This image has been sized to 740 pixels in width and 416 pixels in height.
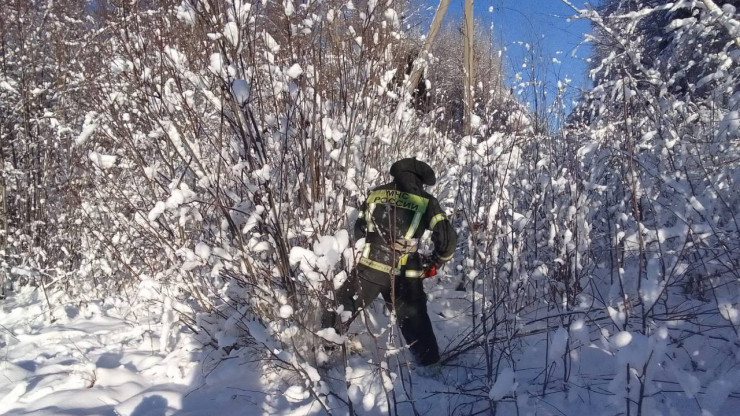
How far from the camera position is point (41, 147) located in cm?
531

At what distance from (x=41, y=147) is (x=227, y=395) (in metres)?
4.43

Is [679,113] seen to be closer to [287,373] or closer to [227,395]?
[287,373]

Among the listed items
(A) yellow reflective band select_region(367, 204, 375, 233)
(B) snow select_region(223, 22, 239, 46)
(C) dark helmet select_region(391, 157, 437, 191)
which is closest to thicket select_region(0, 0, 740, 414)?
(B) snow select_region(223, 22, 239, 46)

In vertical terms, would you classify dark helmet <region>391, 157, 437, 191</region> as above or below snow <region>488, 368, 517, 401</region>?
above

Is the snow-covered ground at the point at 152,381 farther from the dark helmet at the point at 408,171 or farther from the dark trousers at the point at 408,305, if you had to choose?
the dark helmet at the point at 408,171

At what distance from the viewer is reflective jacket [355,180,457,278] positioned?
9.07 ft

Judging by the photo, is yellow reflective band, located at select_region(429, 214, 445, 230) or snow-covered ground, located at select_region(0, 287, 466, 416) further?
yellow reflective band, located at select_region(429, 214, 445, 230)

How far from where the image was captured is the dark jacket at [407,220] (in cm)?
277

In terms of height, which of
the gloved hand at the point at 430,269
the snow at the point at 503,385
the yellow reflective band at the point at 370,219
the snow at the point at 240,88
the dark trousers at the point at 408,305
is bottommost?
the dark trousers at the point at 408,305

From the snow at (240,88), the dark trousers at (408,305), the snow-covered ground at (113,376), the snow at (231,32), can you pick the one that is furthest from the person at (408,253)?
the snow at (231,32)

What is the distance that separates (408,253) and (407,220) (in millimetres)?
224

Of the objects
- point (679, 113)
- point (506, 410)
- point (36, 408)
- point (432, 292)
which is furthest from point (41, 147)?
point (679, 113)

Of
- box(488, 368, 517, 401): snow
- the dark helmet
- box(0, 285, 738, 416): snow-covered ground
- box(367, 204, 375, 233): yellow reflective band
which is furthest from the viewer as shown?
the dark helmet

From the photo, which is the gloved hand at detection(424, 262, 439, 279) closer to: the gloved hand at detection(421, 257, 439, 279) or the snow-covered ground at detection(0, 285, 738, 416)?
the gloved hand at detection(421, 257, 439, 279)
